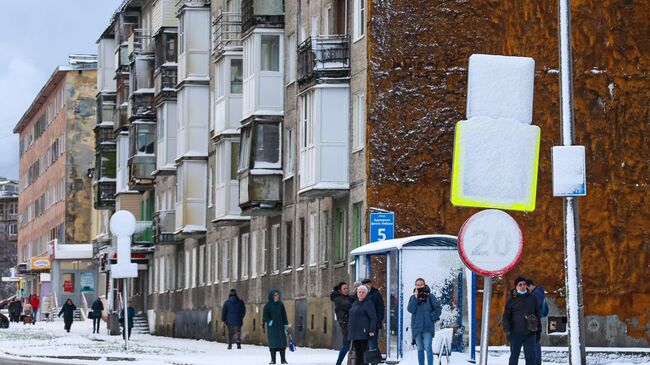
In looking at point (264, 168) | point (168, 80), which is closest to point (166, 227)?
point (168, 80)

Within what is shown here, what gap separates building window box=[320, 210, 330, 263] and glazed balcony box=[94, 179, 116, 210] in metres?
42.0

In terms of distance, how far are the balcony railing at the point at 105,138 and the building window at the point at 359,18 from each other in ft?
150

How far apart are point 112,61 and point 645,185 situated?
175 ft

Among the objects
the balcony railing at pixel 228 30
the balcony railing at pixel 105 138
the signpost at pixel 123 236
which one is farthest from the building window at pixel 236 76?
the balcony railing at pixel 105 138

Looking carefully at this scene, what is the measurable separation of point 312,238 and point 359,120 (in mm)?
6100

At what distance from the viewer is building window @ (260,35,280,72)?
56312 millimetres

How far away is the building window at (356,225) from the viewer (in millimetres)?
47406

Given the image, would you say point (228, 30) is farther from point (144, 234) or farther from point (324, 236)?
point (144, 234)

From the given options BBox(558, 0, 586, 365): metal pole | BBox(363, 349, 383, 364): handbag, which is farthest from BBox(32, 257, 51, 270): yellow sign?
BBox(558, 0, 586, 365): metal pole

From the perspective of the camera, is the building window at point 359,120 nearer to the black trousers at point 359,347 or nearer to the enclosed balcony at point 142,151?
the black trousers at point 359,347

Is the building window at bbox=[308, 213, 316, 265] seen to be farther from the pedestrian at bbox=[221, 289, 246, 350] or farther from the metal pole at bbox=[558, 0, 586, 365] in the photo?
the metal pole at bbox=[558, 0, 586, 365]

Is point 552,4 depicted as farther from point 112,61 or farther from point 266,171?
point 112,61

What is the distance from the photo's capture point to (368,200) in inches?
1818

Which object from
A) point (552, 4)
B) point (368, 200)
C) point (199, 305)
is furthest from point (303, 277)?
point (199, 305)
